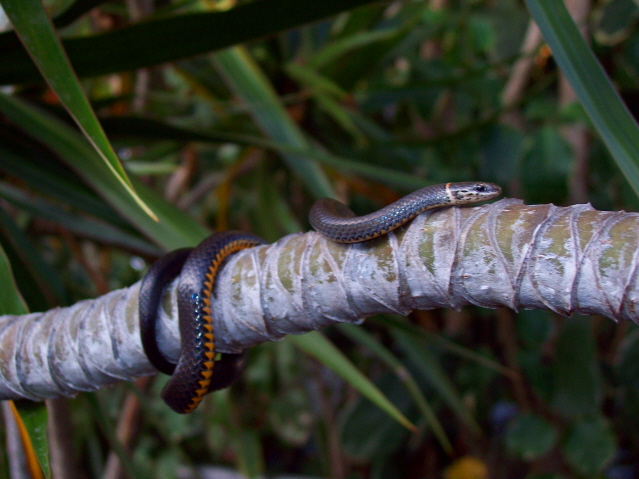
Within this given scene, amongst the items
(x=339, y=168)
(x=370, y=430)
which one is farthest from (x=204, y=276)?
(x=370, y=430)

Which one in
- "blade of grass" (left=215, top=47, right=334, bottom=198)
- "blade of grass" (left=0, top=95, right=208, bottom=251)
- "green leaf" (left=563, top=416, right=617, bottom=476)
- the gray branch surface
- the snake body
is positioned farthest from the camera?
"green leaf" (left=563, top=416, right=617, bottom=476)

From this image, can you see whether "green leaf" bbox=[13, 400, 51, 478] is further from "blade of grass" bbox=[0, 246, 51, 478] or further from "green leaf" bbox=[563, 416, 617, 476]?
"green leaf" bbox=[563, 416, 617, 476]

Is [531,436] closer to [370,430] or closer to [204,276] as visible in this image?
[370,430]

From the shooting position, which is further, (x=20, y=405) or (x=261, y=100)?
(x=261, y=100)

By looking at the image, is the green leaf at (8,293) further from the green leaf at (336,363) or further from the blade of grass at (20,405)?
the green leaf at (336,363)

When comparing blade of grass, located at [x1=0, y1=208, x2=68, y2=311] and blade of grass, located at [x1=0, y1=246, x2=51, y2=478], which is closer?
blade of grass, located at [x1=0, y1=246, x2=51, y2=478]

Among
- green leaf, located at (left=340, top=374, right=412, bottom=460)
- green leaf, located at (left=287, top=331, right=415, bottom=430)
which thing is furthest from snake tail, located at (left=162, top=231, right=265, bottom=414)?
green leaf, located at (left=340, top=374, right=412, bottom=460)

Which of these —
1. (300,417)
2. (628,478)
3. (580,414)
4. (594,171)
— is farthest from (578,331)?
(300,417)
